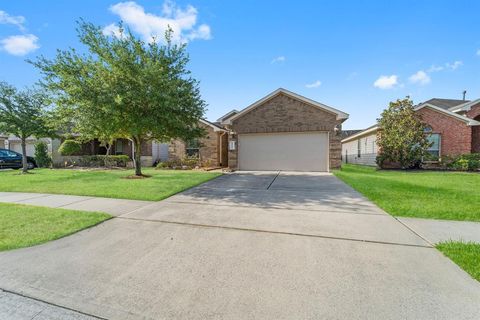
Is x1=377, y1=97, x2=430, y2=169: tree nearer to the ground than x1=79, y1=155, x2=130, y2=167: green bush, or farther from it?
farther from it

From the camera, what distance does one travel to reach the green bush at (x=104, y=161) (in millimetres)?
17828

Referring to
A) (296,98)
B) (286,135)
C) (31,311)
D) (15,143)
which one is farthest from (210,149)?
(15,143)

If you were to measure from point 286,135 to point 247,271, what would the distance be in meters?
12.3

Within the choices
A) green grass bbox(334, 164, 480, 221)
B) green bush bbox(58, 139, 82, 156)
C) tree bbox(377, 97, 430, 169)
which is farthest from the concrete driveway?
green bush bbox(58, 139, 82, 156)

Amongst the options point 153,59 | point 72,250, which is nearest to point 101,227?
point 72,250

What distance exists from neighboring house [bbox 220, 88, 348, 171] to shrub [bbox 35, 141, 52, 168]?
15.8 meters

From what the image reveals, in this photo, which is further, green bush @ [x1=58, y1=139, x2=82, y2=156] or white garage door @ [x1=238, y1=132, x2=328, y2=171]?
green bush @ [x1=58, y1=139, x2=82, y2=156]

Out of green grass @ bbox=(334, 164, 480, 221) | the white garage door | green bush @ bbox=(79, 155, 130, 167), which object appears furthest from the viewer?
green bush @ bbox=(79, 155, 130, 167)

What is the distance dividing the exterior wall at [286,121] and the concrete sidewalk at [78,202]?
9.33m

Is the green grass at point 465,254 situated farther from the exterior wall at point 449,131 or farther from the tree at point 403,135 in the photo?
the exterior wall at point 449,131

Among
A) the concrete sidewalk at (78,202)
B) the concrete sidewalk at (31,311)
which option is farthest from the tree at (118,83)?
the concrete sidewalk at (31,311)

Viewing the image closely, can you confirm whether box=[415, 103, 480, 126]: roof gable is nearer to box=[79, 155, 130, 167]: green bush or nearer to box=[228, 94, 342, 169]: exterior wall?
box=[228, 94, 342, 169]: exterior wall

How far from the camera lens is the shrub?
1814cm

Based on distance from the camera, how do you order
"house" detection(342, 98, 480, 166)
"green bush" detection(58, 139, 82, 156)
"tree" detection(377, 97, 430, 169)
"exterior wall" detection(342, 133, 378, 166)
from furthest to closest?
"green bush" detection(58, 139, 82, 156) < "exterior wall" detection(342, 133, 378, 166) < "house" detection(342, 98, 480, 166) < "tree" detection(377, 97, 430, 169)
